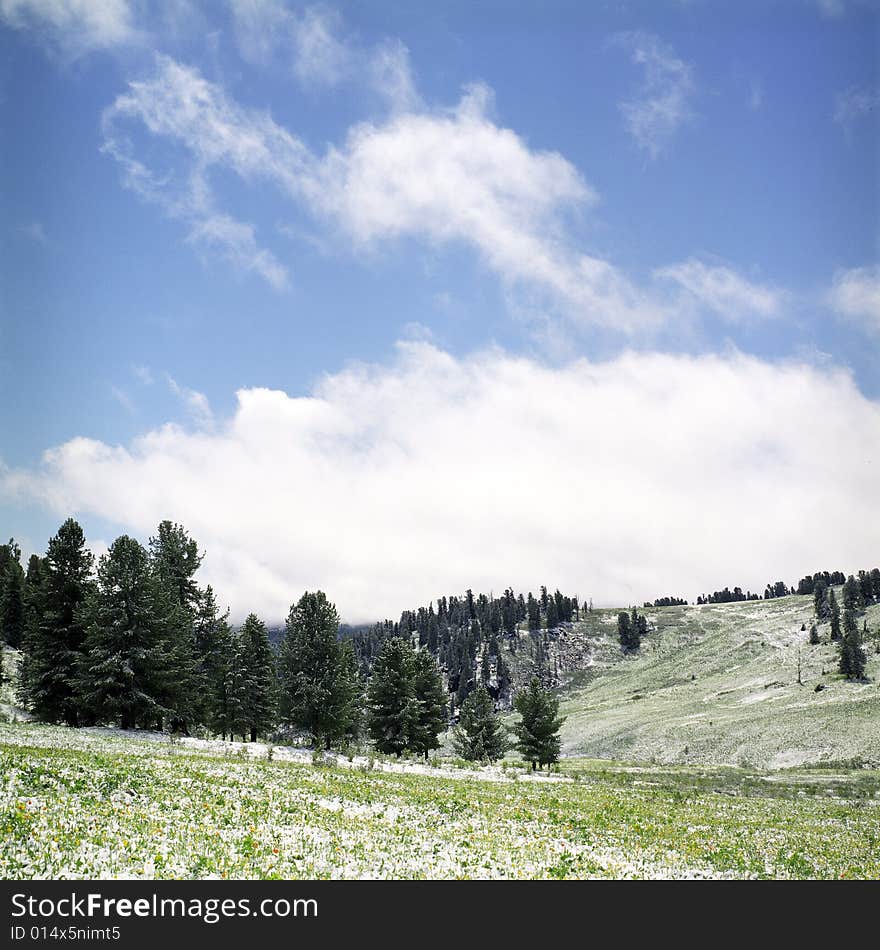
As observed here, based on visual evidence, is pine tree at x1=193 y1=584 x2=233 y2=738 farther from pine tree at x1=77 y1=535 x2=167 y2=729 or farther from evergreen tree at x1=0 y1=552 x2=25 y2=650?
evergreen tree at x1=0 y1=552 x2=25 y2=650

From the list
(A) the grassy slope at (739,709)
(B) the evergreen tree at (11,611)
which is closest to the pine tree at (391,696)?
(A) the grassy slope at (739,709)

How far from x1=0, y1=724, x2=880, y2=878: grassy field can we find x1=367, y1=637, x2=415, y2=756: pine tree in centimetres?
2304

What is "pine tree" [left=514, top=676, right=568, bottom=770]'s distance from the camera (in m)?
55.4

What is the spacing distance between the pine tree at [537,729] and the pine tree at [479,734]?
3839 millimetres

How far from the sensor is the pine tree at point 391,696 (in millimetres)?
50125

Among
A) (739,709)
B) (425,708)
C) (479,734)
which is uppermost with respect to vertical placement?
(425,708)

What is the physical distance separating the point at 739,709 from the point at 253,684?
312 ft

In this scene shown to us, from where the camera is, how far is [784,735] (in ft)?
268

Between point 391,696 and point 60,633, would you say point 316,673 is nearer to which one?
point 391,696

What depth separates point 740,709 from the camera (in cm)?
10762

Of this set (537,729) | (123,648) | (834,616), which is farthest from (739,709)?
(123,648)

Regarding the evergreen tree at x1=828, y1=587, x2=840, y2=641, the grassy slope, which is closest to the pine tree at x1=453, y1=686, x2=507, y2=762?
the grassy slope
